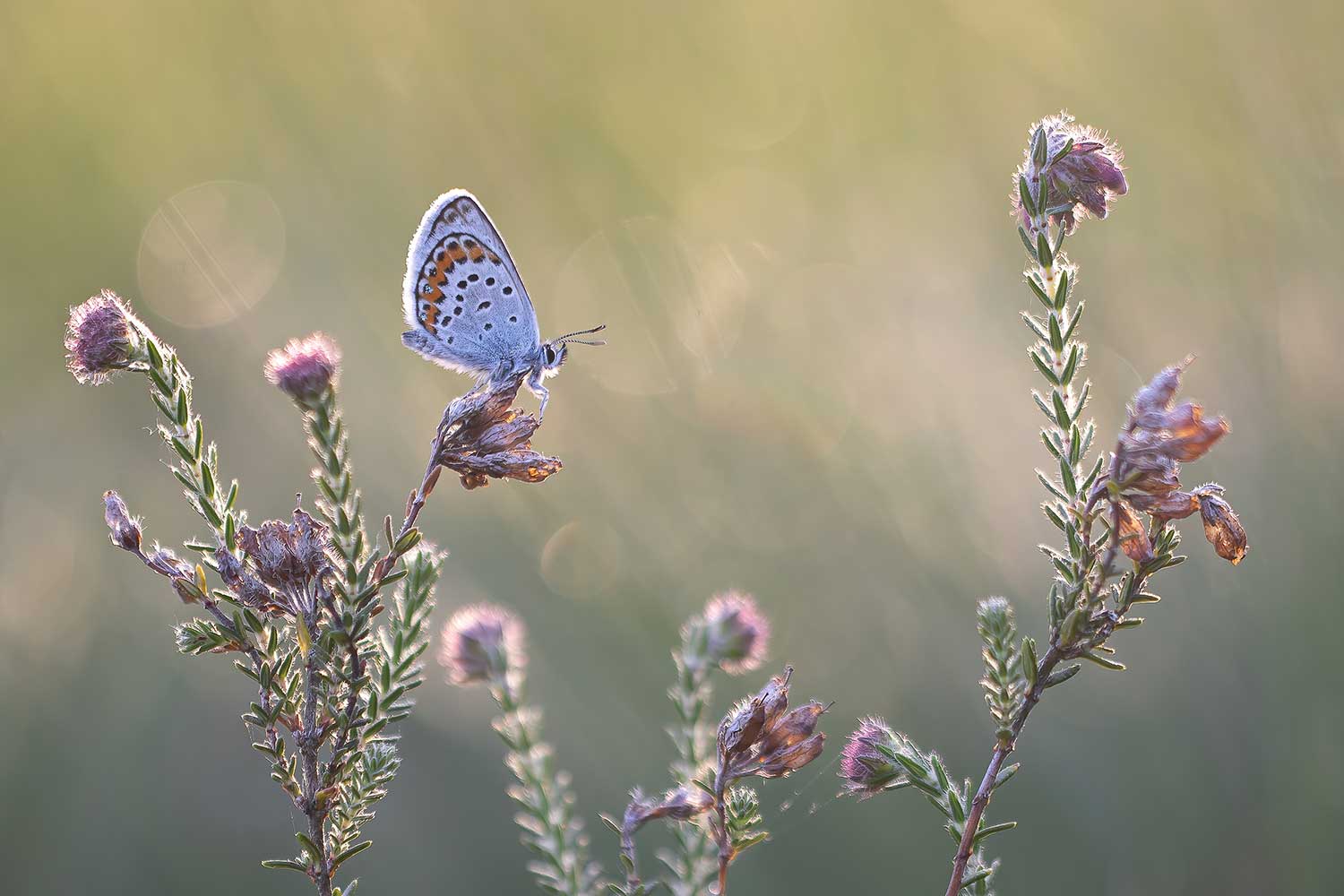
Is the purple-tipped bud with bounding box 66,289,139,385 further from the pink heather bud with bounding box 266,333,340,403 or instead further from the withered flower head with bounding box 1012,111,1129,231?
the withered flower head with bounding box 1012,111,1129,231

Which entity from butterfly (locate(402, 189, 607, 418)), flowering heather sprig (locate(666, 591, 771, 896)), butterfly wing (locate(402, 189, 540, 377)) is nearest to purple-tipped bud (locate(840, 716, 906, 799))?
flowering heather sprig (locate(666, 591, 771, 896))

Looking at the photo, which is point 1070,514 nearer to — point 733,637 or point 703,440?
point 733,637

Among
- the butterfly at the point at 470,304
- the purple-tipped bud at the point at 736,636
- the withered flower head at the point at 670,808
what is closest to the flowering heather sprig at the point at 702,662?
the purple-tipped bud at the point at 736,636

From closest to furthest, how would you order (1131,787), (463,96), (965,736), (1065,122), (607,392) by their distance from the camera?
(1065,122) → (1131,787) → (965,736) → (607,392) → (463,96)

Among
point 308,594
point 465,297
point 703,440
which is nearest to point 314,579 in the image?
point 308,594

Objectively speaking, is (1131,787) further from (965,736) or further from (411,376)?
(411,376)

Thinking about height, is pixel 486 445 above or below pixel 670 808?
above

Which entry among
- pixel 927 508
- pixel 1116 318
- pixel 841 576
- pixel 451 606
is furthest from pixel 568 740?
pixel 1116 318
